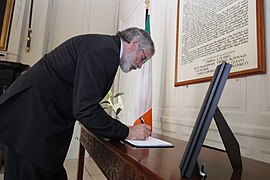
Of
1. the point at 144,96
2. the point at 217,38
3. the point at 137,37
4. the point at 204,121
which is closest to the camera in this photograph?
the point at 204,121

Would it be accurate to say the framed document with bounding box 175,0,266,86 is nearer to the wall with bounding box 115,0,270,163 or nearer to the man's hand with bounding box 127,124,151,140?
the wall with bounding box 115,0,270,163

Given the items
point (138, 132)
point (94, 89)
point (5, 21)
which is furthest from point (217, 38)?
point (5, 21)

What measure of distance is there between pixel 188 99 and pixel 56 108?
3.59 feet

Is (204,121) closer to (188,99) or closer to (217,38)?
(217,38)

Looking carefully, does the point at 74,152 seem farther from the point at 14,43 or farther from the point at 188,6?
the point at 188,6

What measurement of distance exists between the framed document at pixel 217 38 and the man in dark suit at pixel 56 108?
0.72 meters

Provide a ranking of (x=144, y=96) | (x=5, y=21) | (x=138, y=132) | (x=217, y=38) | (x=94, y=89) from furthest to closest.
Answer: (x=5, y=21), (x=144, y=96), (x=217, y=38), (x=138, y=132), (x=94, y=89)

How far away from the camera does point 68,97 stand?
1189mm

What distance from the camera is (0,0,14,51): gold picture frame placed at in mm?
3678

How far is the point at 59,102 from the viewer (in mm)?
1165

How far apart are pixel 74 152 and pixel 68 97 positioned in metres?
2.76

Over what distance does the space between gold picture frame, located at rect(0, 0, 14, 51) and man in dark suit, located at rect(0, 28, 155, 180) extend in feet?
9.93

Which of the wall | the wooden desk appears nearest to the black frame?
the wooden desk

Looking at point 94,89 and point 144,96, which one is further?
point 144,96
